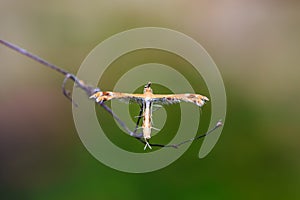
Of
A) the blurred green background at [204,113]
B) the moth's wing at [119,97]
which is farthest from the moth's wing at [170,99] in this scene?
the blurred green background at [204,113]

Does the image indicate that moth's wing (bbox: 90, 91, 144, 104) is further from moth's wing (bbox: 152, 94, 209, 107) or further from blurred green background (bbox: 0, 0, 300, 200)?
blurred green background (bbox: 0, 0, 300, 200)

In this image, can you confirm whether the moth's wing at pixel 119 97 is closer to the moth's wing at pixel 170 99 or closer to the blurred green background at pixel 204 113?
the moth's wing at pixel 170 99

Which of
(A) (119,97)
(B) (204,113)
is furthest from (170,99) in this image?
(B) (204,113)

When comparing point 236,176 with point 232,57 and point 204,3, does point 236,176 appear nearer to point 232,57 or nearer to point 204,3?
point 232,57

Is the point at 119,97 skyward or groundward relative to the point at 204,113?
groundward

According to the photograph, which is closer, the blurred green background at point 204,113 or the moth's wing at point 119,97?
the moth's wing at point 119,97

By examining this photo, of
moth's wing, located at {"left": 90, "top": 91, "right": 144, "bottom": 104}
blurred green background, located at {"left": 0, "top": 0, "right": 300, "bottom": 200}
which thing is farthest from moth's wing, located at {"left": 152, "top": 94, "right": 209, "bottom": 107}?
blurred green background, located at {"left": 0, "top": 0, "right": 300, "bottom": 200}

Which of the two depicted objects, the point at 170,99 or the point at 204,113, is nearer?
the point at 170,99

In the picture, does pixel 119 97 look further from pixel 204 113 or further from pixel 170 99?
pixel 204 113

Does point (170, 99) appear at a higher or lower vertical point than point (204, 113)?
lower
